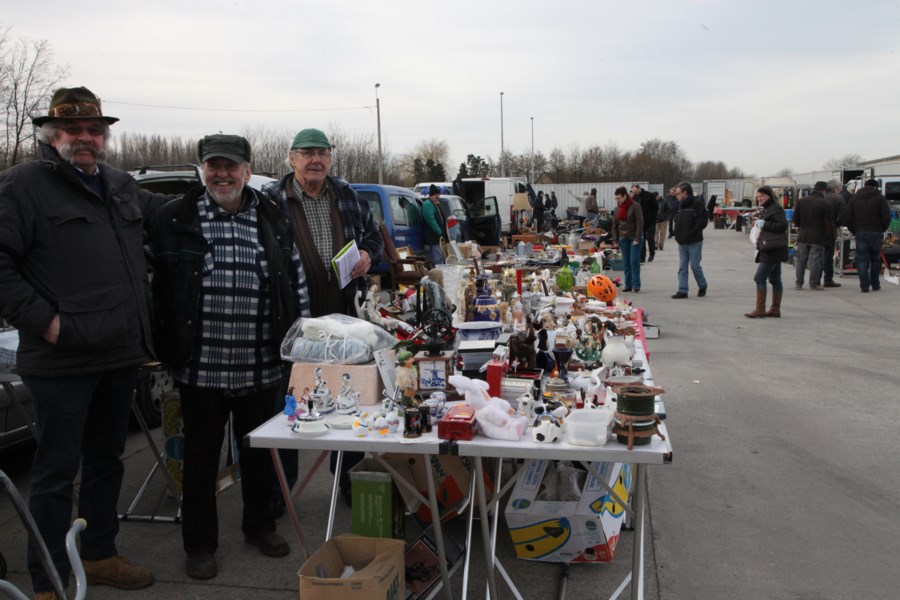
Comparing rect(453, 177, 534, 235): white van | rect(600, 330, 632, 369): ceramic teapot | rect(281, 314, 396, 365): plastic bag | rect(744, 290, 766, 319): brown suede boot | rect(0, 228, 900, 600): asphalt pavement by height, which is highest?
rect(453, 177, 534, 235): white van

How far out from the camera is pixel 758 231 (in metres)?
9.18

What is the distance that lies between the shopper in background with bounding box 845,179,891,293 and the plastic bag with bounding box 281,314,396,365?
1010 cm

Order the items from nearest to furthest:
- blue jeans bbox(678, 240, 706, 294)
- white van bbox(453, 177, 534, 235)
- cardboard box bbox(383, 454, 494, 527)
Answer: cardboard box bbox(383, 454, 494, 527)
blue jeans bbox(678, 240, 706, 294)
white van bbox(453, 177, 534, 235)

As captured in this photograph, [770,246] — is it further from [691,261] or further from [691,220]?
[691,261]

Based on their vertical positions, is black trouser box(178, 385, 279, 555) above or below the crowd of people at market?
below

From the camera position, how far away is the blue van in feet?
35.2

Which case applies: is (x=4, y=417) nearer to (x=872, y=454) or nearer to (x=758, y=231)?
(x=872, y=454)

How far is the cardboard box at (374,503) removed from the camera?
3023 millimetres

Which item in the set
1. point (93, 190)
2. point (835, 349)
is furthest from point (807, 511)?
point (835, 349)

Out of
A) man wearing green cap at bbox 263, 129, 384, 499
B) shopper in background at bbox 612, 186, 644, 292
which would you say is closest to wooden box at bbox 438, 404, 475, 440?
man wearing green cap at bbox 263, 129, 384, 499

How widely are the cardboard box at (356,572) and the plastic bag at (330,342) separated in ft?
2.26

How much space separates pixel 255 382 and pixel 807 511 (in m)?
2.81

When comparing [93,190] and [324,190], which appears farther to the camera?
[324,190]

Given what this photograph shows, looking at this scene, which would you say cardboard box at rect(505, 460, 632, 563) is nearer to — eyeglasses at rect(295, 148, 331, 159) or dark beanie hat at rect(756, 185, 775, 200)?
eyeglasses at rect(295, 148, 331, 159)
